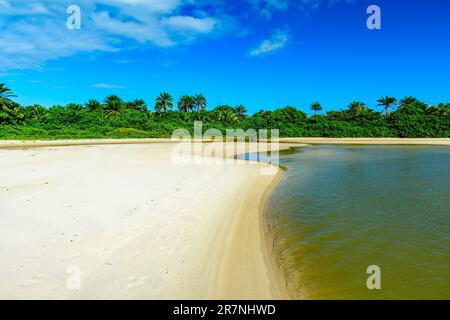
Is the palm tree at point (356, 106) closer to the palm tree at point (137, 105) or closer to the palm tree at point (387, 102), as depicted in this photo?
the palm tree at point (387, 102)

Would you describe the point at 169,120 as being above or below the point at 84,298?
above

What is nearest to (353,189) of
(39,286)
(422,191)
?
(422,191)

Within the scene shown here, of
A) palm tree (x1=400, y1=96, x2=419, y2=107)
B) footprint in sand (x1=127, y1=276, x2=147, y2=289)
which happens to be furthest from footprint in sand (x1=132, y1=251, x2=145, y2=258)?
palm tree (x1=400, y1=96, x2=419, y2=107)

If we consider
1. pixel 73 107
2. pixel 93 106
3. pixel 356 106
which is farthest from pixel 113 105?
pixel 356 106

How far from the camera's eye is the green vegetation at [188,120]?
49.3m

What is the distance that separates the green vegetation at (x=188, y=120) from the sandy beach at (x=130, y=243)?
1587 inches

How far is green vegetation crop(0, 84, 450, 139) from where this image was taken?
4934 centimetres

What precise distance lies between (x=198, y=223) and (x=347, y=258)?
3493 millimetres

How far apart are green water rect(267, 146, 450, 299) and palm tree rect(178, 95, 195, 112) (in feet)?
265

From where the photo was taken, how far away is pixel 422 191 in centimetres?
1186

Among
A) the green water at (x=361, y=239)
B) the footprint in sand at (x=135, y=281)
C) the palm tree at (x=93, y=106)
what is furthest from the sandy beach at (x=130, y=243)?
the palm tree at (x=93, y=106)

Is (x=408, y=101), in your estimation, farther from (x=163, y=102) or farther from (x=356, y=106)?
(x=163, y=102)
